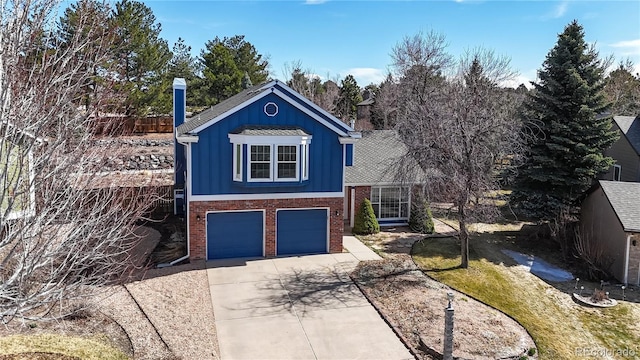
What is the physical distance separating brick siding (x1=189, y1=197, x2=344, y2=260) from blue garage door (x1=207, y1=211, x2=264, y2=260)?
0.70 ft

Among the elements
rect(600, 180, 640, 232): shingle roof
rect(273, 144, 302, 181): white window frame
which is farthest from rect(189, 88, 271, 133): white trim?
rect(600, 180, 640, 232): shingle roof

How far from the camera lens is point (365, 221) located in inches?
760

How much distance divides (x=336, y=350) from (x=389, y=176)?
11421 millimetres

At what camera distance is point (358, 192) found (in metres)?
19.9

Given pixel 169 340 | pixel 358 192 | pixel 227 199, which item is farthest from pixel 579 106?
pixel 169 340

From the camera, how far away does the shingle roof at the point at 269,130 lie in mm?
14977

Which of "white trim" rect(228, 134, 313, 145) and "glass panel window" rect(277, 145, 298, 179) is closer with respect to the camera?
"white trim" rect(228, 134, 313, 145)

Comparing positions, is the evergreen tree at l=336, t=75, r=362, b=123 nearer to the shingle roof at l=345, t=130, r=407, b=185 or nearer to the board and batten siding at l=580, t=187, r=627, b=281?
the shingle roof at l=345, t=130, r=407, b=185

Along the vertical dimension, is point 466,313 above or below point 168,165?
Result: below

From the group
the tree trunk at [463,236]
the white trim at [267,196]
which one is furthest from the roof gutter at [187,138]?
the tree trunk at [463,236]

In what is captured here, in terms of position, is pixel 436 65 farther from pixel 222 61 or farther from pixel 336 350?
pixel 336 350

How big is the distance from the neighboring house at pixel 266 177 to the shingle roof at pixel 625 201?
9.83 m

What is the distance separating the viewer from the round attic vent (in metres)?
15.6

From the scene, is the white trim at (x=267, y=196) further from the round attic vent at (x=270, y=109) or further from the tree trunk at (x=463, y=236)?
the tree trunk at (x=463, y=236)
